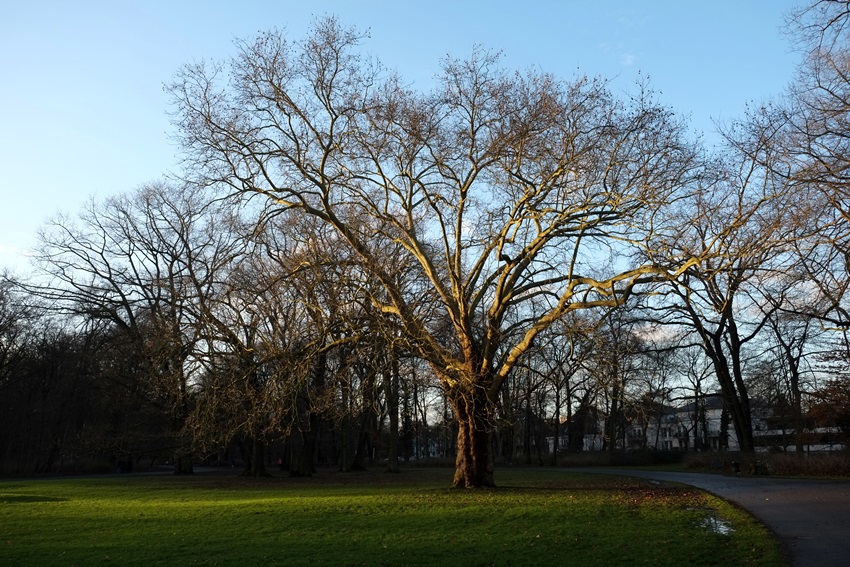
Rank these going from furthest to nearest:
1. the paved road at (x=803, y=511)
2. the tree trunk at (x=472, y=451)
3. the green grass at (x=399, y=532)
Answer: the tree trunk at (x=472, y=451), the green grass at (x=399, y=532), the paved road at (x=803, y=511)

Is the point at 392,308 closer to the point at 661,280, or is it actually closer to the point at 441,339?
the point at 441,339

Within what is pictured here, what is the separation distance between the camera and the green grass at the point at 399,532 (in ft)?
35.4

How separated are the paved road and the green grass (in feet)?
1.62

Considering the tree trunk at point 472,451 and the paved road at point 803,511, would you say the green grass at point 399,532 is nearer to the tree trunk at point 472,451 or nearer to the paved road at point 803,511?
the paved road at point 803,511

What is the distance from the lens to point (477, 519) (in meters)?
15.2

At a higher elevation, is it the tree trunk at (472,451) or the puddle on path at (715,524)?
the tree trunk at (472,451)

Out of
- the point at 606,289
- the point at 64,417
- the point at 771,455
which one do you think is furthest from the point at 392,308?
the point at 64,417

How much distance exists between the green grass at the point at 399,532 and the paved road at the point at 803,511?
49 cm

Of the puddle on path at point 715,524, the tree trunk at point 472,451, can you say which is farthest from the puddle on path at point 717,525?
the tree trunk at point 472,451

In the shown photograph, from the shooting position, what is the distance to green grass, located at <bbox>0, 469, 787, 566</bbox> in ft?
35.4

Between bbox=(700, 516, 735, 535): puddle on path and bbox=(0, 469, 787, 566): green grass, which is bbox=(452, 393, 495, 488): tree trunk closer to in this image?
bbox=(0, 469, 787, 566): green grass

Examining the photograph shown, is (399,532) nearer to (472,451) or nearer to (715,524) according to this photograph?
(715,524)

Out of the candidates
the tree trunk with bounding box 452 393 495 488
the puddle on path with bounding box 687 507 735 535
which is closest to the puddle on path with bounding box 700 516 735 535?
the puddle on path with bounding box 687 507 735 535

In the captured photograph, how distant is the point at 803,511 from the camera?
611 inches
